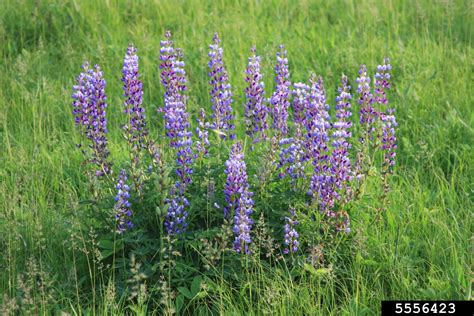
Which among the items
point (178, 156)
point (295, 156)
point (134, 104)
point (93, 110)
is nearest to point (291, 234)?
point (295, 156)

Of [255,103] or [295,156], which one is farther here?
[255,103]

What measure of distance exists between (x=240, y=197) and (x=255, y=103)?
61cm

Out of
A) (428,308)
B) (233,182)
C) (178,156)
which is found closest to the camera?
(428,308)

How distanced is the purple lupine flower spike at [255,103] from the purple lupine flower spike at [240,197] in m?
0.50

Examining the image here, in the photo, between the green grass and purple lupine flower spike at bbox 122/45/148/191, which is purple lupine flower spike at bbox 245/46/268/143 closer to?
purple lupine flower spike at bbox 122/45/148/191

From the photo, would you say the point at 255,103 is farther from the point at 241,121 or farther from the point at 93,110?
the point at 241,121

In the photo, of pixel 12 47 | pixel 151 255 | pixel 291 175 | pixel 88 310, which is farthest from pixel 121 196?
pixel 12 47

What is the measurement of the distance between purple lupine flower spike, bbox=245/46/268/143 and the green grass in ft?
2.16

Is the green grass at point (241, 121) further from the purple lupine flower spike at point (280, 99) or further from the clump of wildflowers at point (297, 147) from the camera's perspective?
the purple lupine flower spike at point (280, 99)

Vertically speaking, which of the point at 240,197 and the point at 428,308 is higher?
the point at 240,197

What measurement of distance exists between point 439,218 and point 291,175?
84 cm

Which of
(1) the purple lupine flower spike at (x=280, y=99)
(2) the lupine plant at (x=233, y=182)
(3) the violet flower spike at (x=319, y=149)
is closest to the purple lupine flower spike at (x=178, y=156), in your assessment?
(2) the lupine plant at (x=233, y=182)

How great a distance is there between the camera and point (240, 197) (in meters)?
3.42

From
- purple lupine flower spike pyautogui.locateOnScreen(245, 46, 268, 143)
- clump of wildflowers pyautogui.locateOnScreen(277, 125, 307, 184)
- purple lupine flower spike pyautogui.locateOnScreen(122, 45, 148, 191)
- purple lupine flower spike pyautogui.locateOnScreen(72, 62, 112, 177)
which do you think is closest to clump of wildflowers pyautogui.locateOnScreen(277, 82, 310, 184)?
clump of wildflowers pyautogui.locateOnScreen(277, 125, 307, 184)
